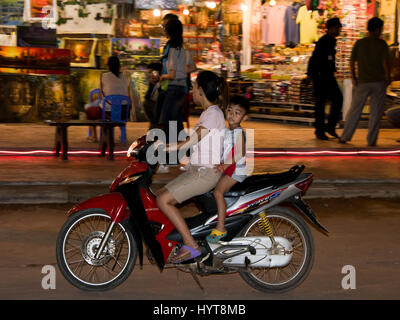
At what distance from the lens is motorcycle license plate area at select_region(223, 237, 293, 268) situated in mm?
5492

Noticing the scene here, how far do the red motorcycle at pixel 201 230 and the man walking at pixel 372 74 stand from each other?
285 inches

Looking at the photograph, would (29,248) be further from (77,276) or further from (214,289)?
(214,289)

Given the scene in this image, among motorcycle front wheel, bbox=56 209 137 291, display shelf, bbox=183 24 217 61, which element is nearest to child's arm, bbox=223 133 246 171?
motorcycle front wheel, bbox=56 209 137 291

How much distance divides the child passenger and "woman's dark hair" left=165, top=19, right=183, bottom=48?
4469 millimetres

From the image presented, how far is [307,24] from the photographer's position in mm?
17125

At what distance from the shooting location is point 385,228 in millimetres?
7621

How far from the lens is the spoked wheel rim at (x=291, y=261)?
555 cm

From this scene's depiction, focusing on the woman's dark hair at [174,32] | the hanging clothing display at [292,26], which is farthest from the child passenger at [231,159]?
the hanging clothing display at [292,26]

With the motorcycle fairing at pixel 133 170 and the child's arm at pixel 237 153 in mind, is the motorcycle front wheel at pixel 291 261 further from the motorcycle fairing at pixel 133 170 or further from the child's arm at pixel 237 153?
the motorcycle fairing at pixel 133 170

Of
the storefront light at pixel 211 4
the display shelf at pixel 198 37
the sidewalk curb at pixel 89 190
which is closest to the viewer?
the sidewalk curb at pixel 89 190

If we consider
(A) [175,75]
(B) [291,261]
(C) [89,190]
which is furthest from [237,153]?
(A) [175,75]

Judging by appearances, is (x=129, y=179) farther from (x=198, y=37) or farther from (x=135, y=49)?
(x=198, y=37)

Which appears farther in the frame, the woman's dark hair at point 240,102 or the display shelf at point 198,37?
the display shelf at point 198,37

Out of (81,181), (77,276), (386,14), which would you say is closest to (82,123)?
(81,181)
